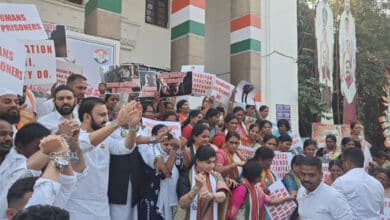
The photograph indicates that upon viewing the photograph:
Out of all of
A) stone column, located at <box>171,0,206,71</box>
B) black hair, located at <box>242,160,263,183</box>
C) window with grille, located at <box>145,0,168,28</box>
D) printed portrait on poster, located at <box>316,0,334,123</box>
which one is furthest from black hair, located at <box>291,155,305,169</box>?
window with grille, located at <box>145,0,168,28</box>

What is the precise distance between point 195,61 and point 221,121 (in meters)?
4.72

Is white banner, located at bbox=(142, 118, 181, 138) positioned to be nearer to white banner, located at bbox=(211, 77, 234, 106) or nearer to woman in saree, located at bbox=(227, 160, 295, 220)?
woman in saree, located at bbox=(227, 160, 295, 220)

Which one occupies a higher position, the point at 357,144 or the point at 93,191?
the point at 357,144

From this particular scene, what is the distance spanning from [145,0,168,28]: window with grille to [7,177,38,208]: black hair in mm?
11297

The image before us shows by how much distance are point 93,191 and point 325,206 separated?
1825 millimetres

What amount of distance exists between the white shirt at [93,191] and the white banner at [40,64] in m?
1.42

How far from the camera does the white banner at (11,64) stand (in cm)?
394

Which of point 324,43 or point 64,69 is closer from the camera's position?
point 64,69

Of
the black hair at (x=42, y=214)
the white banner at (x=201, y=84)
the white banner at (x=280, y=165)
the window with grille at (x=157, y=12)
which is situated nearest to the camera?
the black hair at (x=42, y=214)

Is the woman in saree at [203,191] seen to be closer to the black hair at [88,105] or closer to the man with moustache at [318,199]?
the man with moustache at [318,199]

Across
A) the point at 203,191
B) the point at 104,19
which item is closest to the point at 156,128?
the point at 203,191

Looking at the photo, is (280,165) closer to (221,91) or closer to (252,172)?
(252,172)

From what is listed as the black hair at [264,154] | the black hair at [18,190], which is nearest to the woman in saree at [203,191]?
the black hair at [264,154]

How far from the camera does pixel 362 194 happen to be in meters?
4.29
